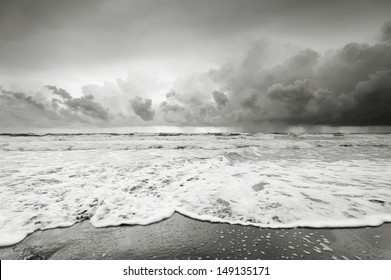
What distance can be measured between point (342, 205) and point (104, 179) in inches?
277

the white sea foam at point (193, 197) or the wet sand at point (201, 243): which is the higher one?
the white sea foam at point (193, 197)

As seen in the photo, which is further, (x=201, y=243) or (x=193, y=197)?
(x=193, y=197)

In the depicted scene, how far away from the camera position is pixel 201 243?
3412mm

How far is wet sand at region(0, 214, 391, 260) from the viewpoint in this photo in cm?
312

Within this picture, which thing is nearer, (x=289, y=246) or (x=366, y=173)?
(x=289, y=246)

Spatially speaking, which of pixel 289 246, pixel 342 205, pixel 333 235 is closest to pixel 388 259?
pixel 333 235

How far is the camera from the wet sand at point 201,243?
3.12 meters

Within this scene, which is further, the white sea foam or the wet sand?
the white sea foam

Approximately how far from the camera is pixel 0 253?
319cm

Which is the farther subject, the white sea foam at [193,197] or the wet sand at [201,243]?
the white sea foam at [193,197]

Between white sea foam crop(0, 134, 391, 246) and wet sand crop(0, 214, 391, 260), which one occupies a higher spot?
white sea foam crop(0, 134, 391, 246)
